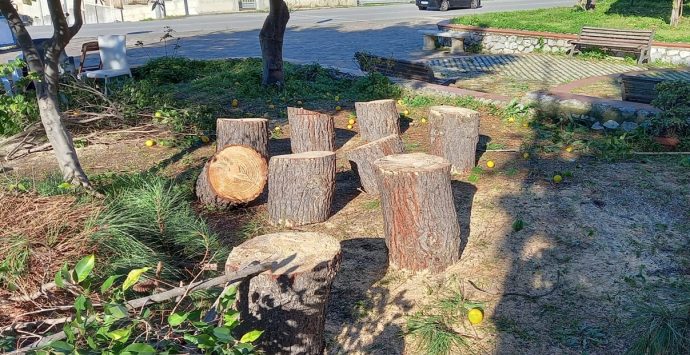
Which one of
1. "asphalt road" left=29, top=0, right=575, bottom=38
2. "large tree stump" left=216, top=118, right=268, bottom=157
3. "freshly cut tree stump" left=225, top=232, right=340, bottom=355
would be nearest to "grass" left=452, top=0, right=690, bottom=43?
"asphalt road" left=29, top=0, right=575, bottom=38

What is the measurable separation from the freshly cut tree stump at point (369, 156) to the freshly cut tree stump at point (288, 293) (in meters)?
2.42

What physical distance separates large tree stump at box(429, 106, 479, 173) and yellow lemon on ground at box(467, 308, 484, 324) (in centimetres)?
271

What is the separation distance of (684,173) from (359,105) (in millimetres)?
3580

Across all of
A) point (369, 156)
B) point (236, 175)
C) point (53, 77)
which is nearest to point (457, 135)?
point (369, 156)

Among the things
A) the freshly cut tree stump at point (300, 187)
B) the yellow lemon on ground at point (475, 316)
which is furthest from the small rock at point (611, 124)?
the yellow lemon on ground at point (475, 316)

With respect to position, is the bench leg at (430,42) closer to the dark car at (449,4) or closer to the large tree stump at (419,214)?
the large tree stump at (419,214)

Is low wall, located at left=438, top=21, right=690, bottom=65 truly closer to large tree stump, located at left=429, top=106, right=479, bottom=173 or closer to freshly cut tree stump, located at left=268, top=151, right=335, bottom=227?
large tree stump, located at left=429, top=106, right=479, bottom=173

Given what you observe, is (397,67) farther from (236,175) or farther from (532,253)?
(532,253)

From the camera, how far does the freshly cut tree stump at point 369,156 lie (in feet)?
19.1

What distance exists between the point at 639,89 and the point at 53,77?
22.9 feet

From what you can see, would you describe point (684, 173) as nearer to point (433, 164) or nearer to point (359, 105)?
point (433, 164)

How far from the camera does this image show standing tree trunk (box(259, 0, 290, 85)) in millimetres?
9891

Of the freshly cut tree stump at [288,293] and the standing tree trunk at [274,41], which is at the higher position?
the standing tree trunk at [274,41]

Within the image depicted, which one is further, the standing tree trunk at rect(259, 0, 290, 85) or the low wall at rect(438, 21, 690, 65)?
the low wall at rect(438, 21, 690, 65)
